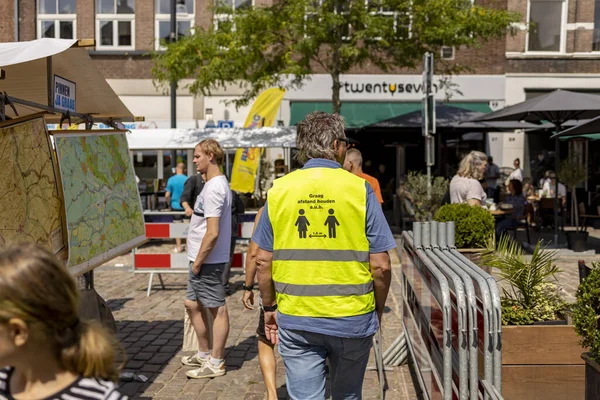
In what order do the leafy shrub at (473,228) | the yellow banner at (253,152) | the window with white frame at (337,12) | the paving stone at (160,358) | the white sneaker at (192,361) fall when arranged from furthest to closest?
1. the yellow banner at (253,152)
2. the window with white frame at (337,12)
3. the leafy shrub at (473,228)
4. the paving stone at (160,358)
5. the white sneaker at (192,361)

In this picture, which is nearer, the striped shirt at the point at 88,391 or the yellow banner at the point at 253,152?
the striped shirt at the point at 88,391

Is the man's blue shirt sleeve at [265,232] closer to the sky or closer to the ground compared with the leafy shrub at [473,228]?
closer to the sky

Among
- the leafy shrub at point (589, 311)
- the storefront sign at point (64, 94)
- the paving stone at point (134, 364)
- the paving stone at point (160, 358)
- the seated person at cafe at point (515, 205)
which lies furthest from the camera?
the seated person at cafe at point (515, 205)

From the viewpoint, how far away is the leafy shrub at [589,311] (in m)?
3.23

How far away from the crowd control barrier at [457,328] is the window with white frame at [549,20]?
20255 millimetres

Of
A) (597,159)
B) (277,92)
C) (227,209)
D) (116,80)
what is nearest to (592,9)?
(597,159)

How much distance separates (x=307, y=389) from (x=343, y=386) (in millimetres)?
204

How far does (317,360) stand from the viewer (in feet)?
10.4

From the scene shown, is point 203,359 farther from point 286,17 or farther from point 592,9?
point 592,9

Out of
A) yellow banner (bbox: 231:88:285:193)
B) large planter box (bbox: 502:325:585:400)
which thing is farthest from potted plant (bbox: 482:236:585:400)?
yellow banner (bbox: 231:88:285:193)

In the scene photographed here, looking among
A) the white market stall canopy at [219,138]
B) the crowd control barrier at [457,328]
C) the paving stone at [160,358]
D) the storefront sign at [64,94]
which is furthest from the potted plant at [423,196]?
the storefront sign at [64,94]

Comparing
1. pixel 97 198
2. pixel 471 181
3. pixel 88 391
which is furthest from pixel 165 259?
pixel 88 391

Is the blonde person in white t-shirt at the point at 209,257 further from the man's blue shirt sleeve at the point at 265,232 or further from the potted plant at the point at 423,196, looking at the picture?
the potted plant at the point at 423,196

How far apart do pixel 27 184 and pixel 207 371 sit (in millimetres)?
2343
